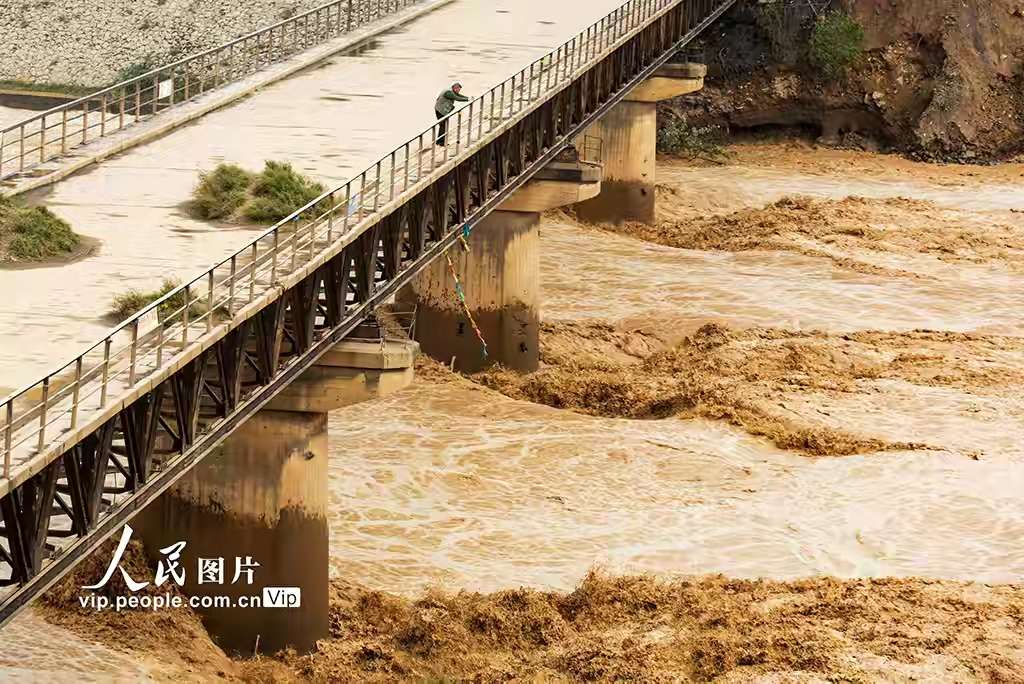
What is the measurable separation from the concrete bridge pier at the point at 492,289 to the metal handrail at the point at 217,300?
5.50 metres

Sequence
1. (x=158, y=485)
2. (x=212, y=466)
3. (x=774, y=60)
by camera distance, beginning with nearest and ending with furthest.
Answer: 1. (x=158, y=485)
2. (x=212, y=466)
3. (x=774, y=60)

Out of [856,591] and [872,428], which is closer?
[856,591]

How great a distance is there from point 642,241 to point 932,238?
874 centimetres

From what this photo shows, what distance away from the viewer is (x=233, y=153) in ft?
113

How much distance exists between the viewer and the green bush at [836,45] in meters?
74.6

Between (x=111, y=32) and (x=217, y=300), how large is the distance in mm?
63255

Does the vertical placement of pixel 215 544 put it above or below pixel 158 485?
below

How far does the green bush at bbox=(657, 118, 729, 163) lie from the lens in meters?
74.4

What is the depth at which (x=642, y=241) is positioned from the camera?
6025 centimetres

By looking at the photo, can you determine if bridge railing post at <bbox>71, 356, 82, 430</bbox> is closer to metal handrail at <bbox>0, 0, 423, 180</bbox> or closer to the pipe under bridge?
the pipe under bridge

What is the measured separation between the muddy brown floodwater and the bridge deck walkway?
15.7 ft

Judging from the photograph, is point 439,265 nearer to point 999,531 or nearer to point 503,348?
point 503,348

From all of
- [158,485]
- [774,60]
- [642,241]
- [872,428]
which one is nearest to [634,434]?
[872,428]

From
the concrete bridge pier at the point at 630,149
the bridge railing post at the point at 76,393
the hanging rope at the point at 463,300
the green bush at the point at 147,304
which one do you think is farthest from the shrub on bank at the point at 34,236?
the concrete bridge pier at the point at 630,149
